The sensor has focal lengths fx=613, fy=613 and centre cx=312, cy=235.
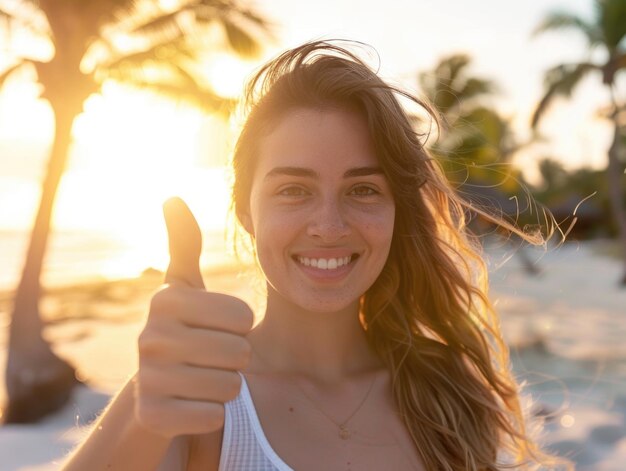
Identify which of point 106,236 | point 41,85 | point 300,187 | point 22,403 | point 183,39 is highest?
point 106,236

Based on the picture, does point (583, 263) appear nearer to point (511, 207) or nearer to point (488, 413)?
point (511, 207)

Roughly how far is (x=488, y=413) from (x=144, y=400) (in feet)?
5.42

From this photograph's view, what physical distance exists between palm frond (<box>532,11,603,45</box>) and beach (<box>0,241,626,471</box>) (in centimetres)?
769

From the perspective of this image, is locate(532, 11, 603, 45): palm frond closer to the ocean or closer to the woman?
the ocean

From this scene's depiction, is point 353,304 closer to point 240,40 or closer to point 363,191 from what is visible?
point 363,191

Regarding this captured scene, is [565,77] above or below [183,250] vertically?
above

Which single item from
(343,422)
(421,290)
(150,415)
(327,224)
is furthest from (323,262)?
(150,415)

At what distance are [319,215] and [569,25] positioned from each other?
65.3 ft

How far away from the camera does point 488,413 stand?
2.23 meters

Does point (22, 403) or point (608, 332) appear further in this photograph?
point (608, 332)

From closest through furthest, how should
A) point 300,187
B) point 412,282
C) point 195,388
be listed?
point 195,388 → point 300,187 → point 412,282

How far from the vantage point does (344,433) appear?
6.27ft

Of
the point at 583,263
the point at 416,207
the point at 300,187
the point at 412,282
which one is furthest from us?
the point at 583,263

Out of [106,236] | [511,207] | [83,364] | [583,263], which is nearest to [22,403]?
[83,364]
